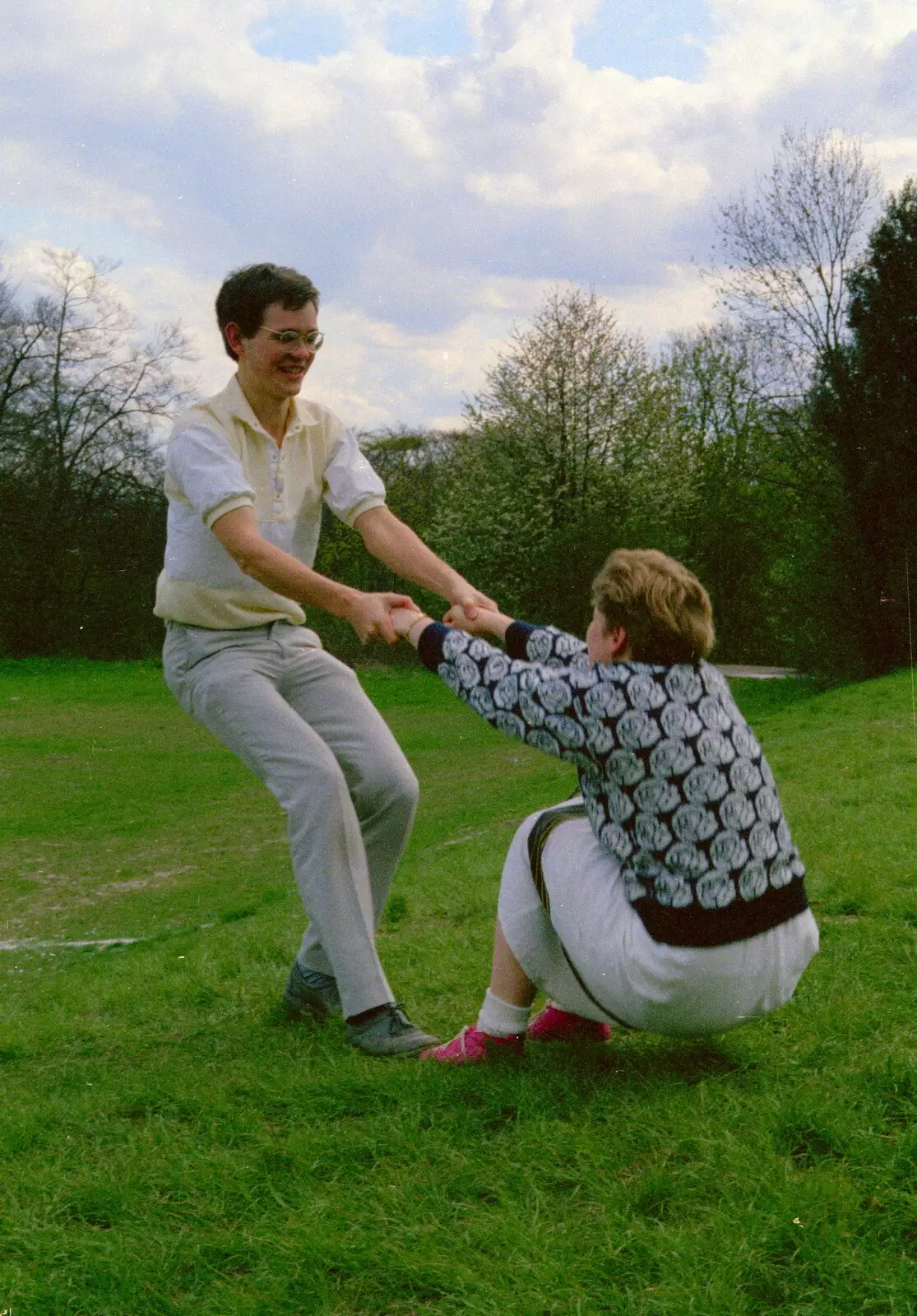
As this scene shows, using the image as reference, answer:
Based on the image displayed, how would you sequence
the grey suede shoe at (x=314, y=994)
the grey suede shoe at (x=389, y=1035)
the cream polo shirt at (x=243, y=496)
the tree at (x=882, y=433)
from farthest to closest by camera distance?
1. the tree at (x=882, y=433)
2. the grey suede shoe at (x=314, y=994)
3. the cream polo shirt at (x=243, y=496)
4. the grey suede shoe at (x=389, y=1035)

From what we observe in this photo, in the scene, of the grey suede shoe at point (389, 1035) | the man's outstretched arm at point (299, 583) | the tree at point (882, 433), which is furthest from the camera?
the tree at point (882, 433)

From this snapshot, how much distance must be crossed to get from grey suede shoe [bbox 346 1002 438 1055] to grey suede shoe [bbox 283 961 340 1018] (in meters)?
0.43

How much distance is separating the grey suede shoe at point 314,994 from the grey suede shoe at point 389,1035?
432mm

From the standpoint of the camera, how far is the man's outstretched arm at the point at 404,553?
4.81 metres

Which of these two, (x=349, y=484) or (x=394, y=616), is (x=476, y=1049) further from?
(x=349, y=484)

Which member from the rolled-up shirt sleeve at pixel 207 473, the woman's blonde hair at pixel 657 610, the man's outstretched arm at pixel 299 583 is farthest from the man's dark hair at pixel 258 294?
the woman's blonde hair at pixel 657 610

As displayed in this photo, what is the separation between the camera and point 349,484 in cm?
501

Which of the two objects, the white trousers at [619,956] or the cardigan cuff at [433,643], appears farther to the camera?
the cardigan cuff at [433,643]

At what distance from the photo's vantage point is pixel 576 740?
11.2 ft

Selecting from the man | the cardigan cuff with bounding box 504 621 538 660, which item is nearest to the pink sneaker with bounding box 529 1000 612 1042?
the man

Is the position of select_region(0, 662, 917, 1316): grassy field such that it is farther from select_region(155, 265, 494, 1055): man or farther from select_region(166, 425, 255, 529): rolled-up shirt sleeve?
select_region(166, 425, 255, 529): rolled-up shirt sleeve

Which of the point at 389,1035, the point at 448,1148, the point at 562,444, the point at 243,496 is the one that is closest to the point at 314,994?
the point at 389,1035

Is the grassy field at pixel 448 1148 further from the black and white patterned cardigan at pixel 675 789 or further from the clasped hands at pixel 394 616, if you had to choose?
the clasped hands at pixel 394 616

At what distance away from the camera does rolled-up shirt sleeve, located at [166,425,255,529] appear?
4387mm
